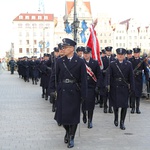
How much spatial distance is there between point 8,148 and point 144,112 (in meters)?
5.69

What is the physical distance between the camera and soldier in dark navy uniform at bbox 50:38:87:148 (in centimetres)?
657

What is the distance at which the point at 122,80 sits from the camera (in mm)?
8531

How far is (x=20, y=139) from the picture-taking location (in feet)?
24.1

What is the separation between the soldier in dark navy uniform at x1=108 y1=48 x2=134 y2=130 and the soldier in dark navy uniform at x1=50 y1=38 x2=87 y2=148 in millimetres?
2042

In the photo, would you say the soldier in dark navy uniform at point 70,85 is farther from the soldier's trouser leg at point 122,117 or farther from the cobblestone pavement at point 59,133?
the soldier's trouser leg at point 122,117

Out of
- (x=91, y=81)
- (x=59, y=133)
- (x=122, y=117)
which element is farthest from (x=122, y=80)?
(x=59, y=133)

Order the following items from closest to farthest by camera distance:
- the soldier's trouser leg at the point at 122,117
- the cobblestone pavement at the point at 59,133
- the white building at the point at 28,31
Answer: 1. the cobblestone pavement at the point at 59,133
2. the soldier's trouser leg at the point at 122,117
3. the white building at the point at 28,31

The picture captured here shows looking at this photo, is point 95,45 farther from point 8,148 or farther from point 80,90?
point 8,148

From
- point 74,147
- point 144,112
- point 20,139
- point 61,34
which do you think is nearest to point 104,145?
point 74,147

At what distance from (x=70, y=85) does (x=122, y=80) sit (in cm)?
231

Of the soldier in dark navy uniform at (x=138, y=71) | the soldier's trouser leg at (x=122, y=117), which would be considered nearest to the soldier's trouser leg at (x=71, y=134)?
the soldier's trouser leg at (x=122, y=117)

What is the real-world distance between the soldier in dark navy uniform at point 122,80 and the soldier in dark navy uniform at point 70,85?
2042 millimetres

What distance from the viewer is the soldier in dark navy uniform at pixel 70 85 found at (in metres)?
6.57

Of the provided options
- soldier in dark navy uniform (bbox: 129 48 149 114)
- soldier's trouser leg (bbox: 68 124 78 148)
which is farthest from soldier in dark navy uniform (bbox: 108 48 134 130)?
soldier in dark navy uniform (bbox: 129 48 149 114)
